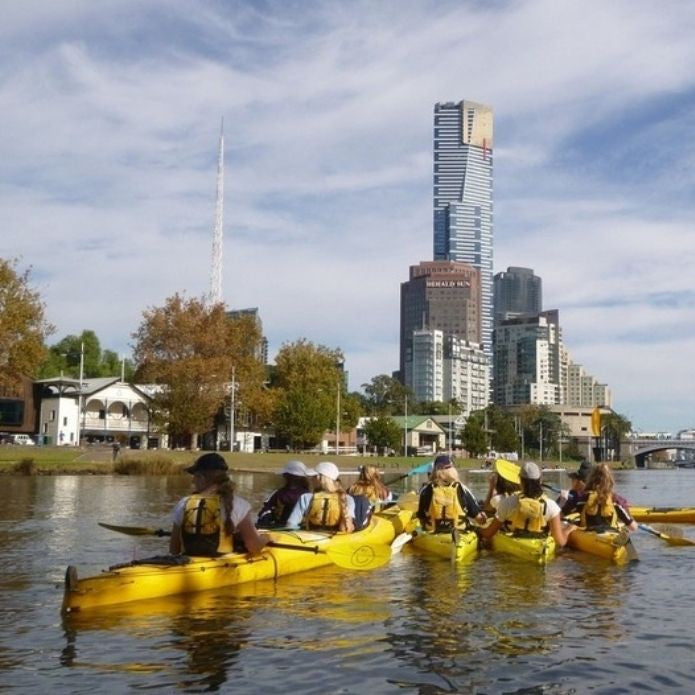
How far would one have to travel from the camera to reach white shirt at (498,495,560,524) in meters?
14.7

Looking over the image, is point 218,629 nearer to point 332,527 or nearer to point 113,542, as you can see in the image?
point 332,527

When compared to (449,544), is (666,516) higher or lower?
lower

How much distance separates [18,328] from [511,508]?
1517 inches

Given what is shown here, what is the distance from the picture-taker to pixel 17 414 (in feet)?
266

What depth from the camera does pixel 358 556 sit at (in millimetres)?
13055

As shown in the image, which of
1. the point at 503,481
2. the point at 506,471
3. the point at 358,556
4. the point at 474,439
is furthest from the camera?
the point at 474,439

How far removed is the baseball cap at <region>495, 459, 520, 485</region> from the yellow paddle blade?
150 inches

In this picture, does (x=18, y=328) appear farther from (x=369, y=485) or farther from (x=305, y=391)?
(x=305, y=391)

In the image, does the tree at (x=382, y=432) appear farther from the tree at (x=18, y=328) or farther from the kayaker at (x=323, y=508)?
the kayaker at (x=323, y=508)

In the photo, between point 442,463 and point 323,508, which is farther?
point 442,463

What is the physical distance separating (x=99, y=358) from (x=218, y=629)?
12137 centimetres

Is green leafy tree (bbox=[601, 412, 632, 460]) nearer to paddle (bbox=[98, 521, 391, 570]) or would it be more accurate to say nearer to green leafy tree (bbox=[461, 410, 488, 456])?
green leafy tree (bbox=[461, 410, 488, 456])

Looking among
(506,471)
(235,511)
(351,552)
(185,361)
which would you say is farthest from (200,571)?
(185,361)

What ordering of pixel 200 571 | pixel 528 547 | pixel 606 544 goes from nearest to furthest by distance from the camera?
1. pixel 200 571
2. pixel 528 547
3. pixel 606 544
